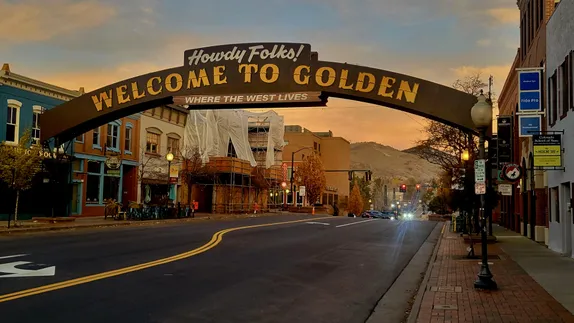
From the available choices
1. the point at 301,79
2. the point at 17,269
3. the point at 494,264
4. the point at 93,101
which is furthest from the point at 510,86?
the point at 17,269

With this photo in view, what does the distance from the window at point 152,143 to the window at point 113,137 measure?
4151 mm

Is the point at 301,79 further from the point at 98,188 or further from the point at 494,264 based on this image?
the point at 98,188

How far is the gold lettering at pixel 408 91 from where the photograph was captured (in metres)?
20.8

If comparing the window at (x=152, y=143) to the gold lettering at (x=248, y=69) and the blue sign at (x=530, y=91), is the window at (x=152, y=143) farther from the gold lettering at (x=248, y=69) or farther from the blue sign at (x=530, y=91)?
the blue sign at (x=530, y=91)

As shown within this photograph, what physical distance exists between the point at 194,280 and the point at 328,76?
13083mm

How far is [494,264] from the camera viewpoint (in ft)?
49.5

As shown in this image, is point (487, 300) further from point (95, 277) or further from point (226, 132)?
point (226, 132)

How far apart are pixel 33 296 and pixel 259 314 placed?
151 inches

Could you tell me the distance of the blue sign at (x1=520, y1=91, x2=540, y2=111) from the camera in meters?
18.9

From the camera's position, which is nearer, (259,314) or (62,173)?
(259,314)

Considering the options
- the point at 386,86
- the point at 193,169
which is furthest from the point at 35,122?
the point at 386,86

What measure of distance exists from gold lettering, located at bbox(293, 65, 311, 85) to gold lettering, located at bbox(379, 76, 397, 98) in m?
3.17

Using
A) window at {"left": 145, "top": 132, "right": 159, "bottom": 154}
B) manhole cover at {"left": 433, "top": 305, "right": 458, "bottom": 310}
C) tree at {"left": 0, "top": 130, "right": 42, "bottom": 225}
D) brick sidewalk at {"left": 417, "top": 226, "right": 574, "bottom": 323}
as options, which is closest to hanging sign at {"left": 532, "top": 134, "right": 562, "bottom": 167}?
brick sidewalk at {"left": 417, "top": 226, "right": 574, "bottom": 323}

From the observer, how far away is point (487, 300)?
31.5 ft
